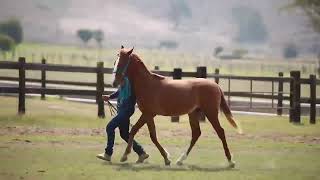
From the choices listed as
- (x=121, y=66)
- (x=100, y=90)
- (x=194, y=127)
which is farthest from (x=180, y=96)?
(x=100, y=90)

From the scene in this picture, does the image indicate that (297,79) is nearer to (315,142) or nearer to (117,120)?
(315,142)

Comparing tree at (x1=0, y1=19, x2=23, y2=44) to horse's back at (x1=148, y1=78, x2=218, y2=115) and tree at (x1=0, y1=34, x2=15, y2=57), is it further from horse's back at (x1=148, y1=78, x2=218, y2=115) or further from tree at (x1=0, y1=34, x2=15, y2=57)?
horse's back at (x1=148, y1=78, x2=218, y2=115)

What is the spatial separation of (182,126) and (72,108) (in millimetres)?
6099

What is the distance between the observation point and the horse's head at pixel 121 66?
12.0 m

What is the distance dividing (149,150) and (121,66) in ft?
10.3

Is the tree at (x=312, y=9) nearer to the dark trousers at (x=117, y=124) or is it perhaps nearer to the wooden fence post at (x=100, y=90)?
the wooden fence post at (x=100, y=90)

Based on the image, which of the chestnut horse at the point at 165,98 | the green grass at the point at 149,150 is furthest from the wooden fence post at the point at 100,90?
the chestnut horse at the point at 165,98

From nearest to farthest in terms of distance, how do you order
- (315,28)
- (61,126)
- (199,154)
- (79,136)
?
(199,154), (79,136), (61,126), (315,28)

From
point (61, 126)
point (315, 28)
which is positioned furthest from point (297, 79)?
point (315, 28)

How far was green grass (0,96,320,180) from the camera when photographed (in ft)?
36.6

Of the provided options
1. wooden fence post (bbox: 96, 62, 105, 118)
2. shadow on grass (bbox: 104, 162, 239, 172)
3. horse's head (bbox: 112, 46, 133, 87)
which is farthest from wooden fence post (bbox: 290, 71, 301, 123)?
horse's head (bbox: 112, 46, 133, 87)

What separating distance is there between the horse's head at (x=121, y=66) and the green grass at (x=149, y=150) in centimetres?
147

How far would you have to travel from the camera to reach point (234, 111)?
28.4 meters

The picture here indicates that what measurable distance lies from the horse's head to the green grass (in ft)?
4.83
